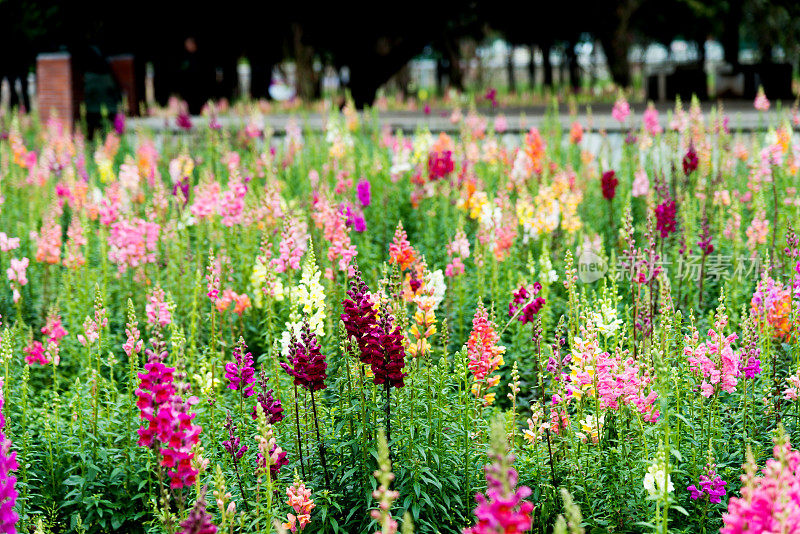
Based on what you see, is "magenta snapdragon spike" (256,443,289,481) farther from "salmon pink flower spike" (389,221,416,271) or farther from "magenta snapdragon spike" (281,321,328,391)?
"salmon pink flower spike" (389,221,416,271)

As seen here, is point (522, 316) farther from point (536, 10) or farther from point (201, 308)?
point (536, 10)

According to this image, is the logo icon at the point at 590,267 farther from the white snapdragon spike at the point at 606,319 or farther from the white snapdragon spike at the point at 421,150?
Answer: the white snapdragon spike at the point at 421,150

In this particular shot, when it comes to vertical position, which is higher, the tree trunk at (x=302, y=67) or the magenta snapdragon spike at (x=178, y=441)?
the tree trunk at (x=302, y=67)

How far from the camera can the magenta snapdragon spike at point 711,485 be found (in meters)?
4.07

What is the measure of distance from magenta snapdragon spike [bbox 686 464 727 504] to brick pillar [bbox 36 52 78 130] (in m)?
16.5

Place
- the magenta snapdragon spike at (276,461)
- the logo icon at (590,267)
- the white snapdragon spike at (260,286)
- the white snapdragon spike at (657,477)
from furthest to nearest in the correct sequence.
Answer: the logo icon at (590,267) < the white snapdragon spike at (260,286) < the magenta snapdragon spike at (276,461) < the white snapdragon spike at (657,477)

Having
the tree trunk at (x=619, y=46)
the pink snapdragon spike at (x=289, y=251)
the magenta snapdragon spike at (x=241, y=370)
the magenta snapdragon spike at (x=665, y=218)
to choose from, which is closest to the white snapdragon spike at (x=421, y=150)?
the magenta snapdragon spike at (x=665, y=218)

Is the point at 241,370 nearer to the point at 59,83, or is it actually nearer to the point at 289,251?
the point at 289,251

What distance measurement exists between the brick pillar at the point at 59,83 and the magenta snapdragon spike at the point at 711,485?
1646 cm

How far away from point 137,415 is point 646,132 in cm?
667

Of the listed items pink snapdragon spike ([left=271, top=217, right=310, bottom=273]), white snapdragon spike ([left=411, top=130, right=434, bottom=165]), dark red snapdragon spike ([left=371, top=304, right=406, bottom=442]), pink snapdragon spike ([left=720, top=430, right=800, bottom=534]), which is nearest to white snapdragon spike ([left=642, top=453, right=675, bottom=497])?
pink snapdragon spike ([left=720, top=430, right=800, bottom=534])

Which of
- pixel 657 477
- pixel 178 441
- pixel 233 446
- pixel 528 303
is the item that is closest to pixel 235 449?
pixel 233 446

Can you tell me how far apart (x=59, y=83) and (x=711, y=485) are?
55.6ft

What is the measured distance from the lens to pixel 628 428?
473 centimetres
